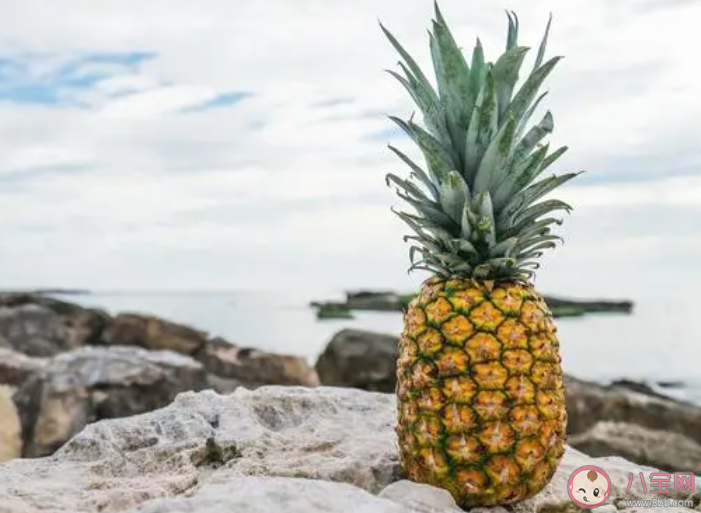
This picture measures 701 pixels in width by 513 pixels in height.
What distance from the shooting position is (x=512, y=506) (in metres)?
4.26

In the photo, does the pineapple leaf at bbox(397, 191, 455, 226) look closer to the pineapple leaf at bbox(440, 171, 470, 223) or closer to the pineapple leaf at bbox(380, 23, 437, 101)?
the pineapple leaf at bbox(440, 171, 470, 223)

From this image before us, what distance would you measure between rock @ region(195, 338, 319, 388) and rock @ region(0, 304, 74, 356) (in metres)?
2.84

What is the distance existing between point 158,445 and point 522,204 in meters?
2.25

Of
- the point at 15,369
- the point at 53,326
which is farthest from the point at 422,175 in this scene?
the point at 53,326

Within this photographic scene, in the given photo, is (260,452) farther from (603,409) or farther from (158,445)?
(603,409)

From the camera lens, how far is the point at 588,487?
454 cm

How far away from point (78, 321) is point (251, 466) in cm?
1107

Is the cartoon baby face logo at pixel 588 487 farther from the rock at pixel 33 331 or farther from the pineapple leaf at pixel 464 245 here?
the rock at pixel 33 331

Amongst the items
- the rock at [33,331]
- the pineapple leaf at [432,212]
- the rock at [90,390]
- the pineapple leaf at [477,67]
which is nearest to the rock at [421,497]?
the pineapple leaf at [432,212]

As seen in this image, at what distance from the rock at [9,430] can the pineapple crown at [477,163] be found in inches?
234

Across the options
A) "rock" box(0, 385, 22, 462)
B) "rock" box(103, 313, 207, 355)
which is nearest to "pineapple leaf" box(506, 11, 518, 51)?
"rock" box(0, 385, 22, 462)

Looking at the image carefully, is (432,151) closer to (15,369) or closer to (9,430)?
(9,430)

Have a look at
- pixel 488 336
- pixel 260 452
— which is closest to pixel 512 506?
pixel 488 336

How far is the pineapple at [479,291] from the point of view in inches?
155
